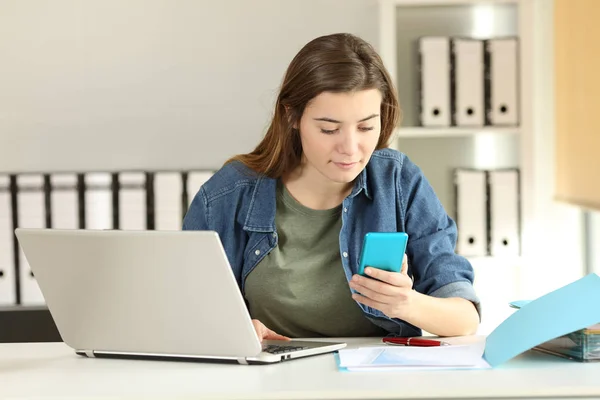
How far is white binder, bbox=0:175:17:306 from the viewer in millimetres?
2805

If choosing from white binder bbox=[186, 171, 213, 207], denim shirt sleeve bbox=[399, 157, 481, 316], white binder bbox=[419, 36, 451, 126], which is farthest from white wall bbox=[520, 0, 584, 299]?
denim shirt sleeve bbox=[399, 157, 481, 316]

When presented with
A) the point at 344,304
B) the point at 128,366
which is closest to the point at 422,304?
the point at 344,304

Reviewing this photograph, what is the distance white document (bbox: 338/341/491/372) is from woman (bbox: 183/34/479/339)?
19 cm

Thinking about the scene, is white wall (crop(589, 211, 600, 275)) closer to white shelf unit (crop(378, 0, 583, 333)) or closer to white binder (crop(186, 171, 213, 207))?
white shelf unit (crop(378, 0, 583, 333))

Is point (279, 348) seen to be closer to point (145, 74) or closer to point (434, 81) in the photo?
point (434, 81)

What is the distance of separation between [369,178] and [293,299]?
291mm

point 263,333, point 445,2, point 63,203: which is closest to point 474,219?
point 445,2

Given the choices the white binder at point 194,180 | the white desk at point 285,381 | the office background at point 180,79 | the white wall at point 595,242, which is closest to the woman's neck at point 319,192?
the white desk at point 285,381

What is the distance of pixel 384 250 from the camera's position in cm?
147

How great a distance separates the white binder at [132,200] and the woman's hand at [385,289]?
139cm

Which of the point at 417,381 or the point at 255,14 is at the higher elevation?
the point at 255,14

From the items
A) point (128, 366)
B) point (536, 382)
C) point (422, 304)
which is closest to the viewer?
point (536, 382)

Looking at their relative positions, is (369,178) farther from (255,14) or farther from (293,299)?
(255,14)

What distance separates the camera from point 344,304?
1.83m
